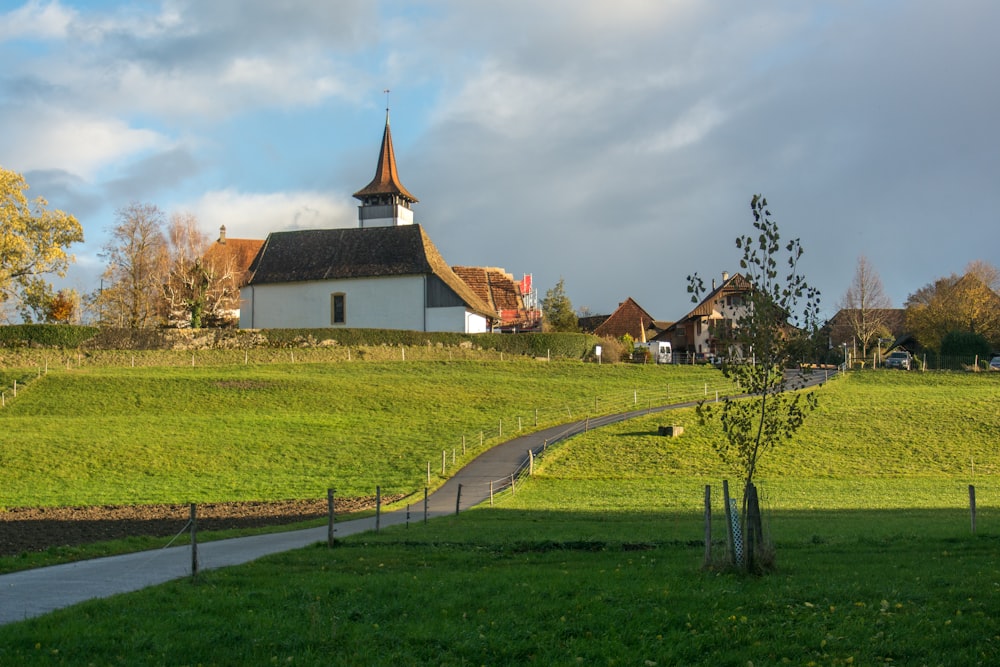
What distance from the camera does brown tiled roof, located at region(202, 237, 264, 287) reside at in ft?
255

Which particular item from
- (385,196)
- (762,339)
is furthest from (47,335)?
(762,339)

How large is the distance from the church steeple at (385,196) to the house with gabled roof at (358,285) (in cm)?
1435

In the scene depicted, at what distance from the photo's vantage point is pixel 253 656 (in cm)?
780

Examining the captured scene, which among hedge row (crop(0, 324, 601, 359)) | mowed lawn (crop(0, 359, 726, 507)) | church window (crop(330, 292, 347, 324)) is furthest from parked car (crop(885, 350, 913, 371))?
church window (crop(330, 292, 347, 324))

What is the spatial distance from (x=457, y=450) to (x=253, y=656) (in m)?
27.5

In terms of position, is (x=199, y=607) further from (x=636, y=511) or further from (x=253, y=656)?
(x=636, y=511)

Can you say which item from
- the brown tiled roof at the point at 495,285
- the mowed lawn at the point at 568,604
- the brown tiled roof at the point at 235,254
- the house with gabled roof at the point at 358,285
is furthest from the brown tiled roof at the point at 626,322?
the mowed lawn at the point at 568,604

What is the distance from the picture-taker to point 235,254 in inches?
3445

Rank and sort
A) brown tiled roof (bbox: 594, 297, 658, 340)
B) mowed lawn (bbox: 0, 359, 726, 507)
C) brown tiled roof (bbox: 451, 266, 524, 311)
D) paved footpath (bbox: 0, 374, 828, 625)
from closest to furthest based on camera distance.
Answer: paved footpath (bbox: 0, 374, 828, 625) → mowed lawn (bbox: 0, 359, 726, 507) → brown tiled roof (bbox: 451, 266, 524, 311) → brown tiled roof (bbox: 594, 297, 658, 340)

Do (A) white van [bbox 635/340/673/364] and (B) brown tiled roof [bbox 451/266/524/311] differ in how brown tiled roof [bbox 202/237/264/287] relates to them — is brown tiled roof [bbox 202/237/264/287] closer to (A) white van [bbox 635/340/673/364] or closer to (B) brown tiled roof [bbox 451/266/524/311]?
(B) brown tiled roof [bbox 451/266/524/311]

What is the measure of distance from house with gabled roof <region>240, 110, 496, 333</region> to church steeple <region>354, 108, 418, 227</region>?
14.3 m

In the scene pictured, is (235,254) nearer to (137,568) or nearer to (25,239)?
(25,239)

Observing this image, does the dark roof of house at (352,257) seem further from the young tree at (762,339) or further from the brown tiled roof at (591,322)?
the young tree at (762,339)

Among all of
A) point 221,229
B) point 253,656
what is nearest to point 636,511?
point 253,656
